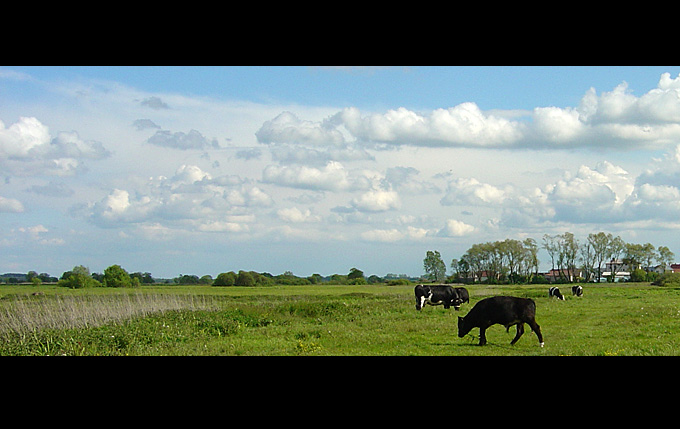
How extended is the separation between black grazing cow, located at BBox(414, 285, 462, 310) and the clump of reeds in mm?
4913

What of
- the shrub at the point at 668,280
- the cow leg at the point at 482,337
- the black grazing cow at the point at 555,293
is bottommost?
the cow leg at the point at 482,337

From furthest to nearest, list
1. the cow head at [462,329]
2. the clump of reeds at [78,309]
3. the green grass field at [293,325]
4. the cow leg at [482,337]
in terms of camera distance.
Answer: the clump of reeds at [78,309]
the cow head at [462,329]
the cow leg at [482,337]
the green grass field at [293,325]

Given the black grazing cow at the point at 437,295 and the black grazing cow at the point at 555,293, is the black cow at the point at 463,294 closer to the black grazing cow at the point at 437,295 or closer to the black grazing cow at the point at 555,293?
the black grazing cow at the point at 437,295

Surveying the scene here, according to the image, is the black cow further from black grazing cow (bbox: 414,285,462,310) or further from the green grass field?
the green grass field

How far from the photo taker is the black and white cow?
Answer: 1294 cm

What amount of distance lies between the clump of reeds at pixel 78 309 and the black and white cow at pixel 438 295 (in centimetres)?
492

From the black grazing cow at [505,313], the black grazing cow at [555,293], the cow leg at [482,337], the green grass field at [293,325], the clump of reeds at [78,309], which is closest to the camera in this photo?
the green grass field at [293,325]

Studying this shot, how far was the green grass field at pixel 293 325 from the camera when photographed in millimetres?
7523

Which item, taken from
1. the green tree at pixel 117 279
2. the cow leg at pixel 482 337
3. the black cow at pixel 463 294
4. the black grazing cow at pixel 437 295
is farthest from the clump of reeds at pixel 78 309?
the black cow at pixel 463 294

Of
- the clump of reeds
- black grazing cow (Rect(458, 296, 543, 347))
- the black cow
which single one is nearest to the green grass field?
the clump of reeds

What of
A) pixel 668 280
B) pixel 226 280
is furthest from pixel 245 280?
pixel 668 280
